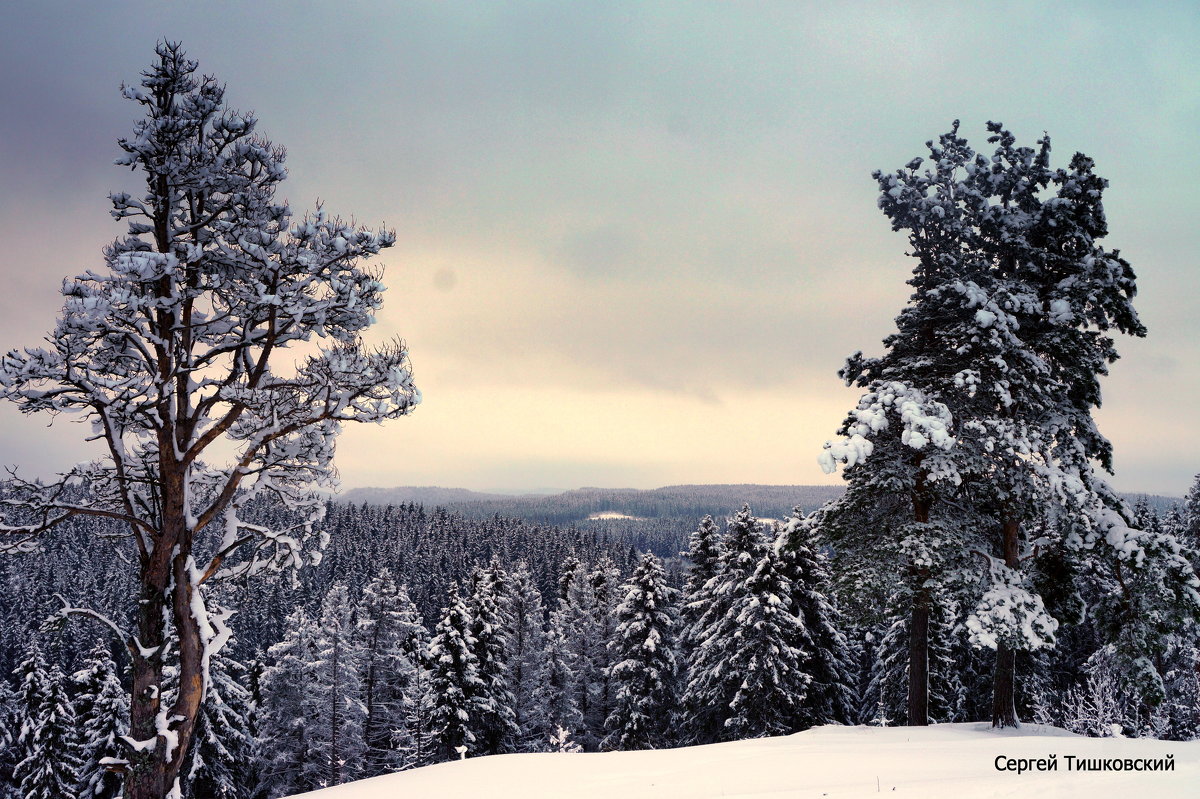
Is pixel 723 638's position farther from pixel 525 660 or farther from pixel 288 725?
pixel 288 725

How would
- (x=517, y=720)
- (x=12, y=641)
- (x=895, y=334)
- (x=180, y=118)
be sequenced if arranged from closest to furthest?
(x=180, y=118) → (x=895, y=334) → (x=517, y=720) → (x=12, y=641)

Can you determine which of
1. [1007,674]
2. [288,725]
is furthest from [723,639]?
[288,725]

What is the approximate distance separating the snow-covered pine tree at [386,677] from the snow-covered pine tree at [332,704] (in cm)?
237

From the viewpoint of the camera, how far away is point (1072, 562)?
A: 1334cm

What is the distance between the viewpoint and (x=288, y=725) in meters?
31.3

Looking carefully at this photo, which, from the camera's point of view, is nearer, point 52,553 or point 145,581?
point 145,581

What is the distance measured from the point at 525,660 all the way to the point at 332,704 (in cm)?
1312

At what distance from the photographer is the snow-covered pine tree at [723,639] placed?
24.3 metres

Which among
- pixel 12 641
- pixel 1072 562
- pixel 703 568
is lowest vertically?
pixel 12 641

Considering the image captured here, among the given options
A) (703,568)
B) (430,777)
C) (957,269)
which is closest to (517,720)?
(703,568)

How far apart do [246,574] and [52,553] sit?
10516cm

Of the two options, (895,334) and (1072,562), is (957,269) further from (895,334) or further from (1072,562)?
(1072,562)

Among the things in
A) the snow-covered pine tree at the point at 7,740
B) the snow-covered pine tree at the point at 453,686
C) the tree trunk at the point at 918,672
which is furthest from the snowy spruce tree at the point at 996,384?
the snow-covered pine tree at the point at 7,740

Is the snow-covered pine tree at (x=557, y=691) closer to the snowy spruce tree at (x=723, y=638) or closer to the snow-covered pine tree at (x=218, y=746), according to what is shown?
the snowy spruce tree at (x=723, y=638)
